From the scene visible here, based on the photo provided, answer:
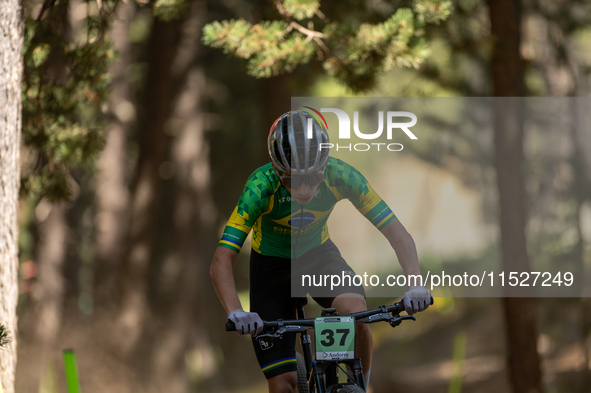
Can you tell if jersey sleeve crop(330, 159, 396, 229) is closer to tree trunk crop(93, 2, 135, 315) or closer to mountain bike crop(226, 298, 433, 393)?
mountain bike crop(226, 298, 433, 393)

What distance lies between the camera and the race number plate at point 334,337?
255 cm

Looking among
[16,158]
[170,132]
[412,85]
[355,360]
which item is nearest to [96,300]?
[170,132]

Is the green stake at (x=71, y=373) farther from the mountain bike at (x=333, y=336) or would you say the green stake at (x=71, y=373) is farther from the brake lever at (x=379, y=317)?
the brake lever at (x=379, y=317)

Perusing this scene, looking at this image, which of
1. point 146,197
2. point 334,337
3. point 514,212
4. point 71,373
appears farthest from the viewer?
point 146,197

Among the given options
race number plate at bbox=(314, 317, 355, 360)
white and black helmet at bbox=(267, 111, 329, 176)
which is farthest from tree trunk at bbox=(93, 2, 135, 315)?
race number plate at bbox=(314, 317, 355, 360)

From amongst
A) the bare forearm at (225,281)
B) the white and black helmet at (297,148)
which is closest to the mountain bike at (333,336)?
the bare forearm at (225,281)

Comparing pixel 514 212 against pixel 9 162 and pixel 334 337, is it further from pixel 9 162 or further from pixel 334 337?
pixel 9 162

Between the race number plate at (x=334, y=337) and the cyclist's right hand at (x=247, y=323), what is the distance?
28cm

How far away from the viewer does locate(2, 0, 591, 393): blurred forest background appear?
4910 millimetres

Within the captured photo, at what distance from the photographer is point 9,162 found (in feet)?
12.1

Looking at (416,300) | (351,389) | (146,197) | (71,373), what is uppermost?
(146,197)

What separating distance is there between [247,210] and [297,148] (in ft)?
1.60

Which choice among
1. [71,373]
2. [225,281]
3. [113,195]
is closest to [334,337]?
[225,281]

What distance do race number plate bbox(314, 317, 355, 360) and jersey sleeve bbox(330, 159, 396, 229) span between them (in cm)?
77
